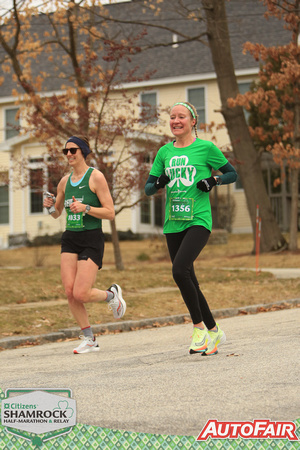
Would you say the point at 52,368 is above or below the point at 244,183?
below

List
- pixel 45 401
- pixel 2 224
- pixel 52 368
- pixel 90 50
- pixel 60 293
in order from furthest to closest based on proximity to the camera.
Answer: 1. pixel 2 224
2. pixel 90 50
3. pixel 60 293
4. pixel 52 368
5. pixel 45 401

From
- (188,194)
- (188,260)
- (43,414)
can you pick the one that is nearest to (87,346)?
(188,260)

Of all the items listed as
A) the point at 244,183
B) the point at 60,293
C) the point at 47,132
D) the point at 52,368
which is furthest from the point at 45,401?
the point at 244,183

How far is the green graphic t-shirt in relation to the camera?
22.9 ft

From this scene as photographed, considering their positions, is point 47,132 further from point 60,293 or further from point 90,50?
point 60,293

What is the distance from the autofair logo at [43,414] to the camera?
355 centimetres

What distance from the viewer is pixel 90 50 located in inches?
731

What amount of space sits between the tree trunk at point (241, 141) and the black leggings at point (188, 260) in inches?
598

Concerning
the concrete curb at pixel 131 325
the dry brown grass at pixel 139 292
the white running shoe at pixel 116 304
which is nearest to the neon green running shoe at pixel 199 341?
the white running shoe at pixel 116 304

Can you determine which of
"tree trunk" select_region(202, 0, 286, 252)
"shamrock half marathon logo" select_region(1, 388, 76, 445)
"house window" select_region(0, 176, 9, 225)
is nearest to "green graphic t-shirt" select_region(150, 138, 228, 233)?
"shamrock half marathon logo" select_region(1, 388, 76, 445)

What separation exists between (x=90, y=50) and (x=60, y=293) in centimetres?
732

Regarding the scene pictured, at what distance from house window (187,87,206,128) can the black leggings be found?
2676 cm

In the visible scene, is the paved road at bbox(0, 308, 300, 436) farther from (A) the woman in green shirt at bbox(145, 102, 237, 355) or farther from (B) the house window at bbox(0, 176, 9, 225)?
(B) the house window at bbox(0, 176, 9, 225)

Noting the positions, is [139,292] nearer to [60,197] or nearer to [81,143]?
[60,197]
